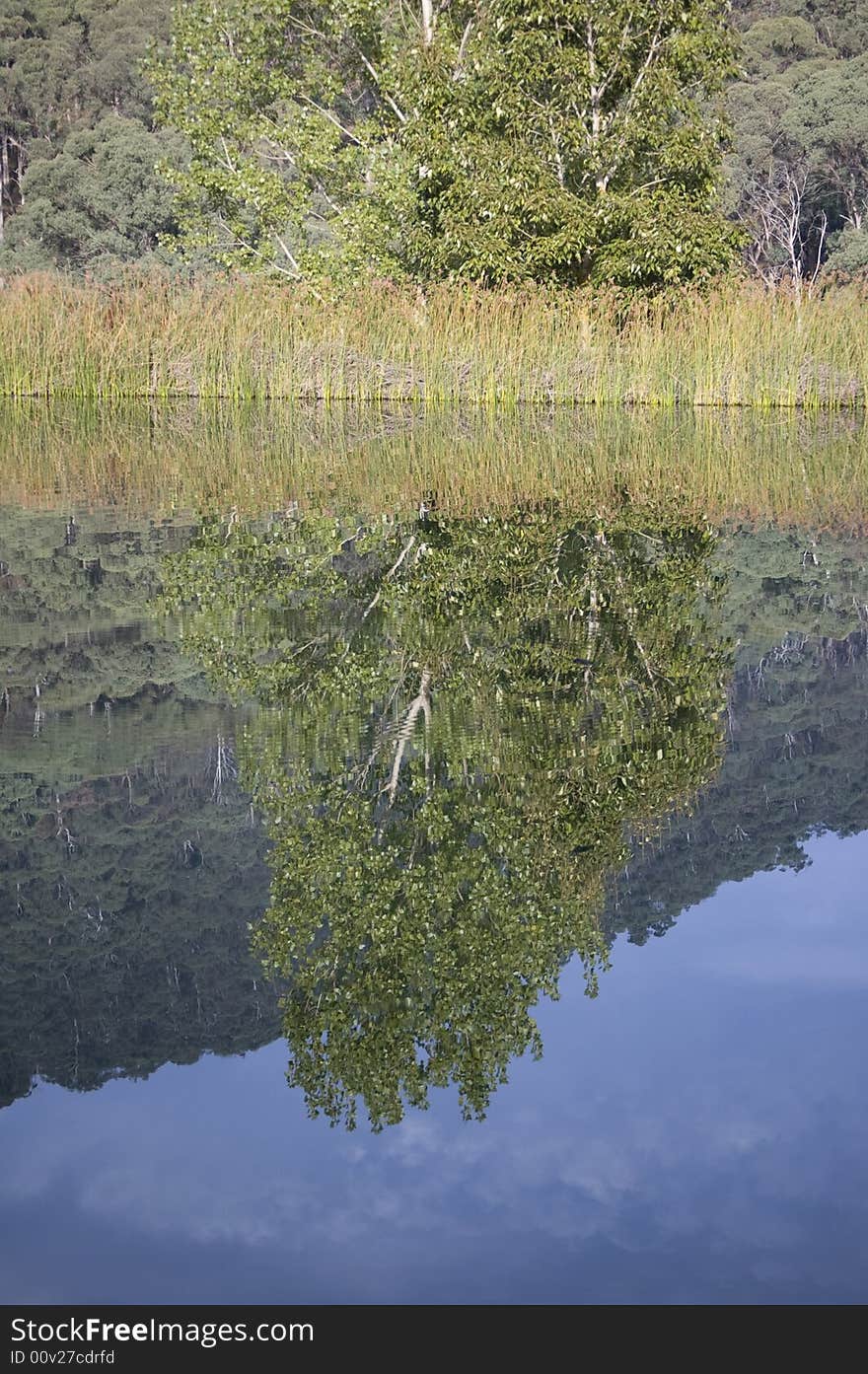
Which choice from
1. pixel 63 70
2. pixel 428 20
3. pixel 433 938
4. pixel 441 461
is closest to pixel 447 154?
pixel 428 20

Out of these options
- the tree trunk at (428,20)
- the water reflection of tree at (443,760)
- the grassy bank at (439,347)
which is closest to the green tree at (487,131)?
the tree trunk at (428,20)

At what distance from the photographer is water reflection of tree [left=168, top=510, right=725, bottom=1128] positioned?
1959mm

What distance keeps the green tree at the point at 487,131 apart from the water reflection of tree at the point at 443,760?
941 centimetres

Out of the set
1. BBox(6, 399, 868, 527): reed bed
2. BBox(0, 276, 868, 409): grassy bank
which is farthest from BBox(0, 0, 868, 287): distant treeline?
BBox(6, 399, 868, 527): reed bed

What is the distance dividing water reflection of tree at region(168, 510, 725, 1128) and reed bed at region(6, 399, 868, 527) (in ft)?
4.48

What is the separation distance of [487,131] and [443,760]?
1293 cm

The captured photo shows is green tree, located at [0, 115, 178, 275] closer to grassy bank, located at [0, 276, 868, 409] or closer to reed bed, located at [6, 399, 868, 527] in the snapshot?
grassy bank, located at [0, 276, 868, 409]

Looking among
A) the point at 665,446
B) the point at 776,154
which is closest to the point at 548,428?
the point at 665,446

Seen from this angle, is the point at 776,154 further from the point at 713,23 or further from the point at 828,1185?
the point at 828,1185

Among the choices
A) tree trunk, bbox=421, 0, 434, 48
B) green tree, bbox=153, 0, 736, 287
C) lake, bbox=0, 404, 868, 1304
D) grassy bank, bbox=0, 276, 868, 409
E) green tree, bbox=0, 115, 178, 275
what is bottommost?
lake, bbox=0, 404, 868, 1304

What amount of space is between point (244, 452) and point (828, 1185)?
7.58 meters

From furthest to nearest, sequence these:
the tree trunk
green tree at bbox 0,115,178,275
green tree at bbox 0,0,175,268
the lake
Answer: green tree at bbox 0,0,175,268 < green tree at bbox 0,115,178,275 < the tree trunk < the lake

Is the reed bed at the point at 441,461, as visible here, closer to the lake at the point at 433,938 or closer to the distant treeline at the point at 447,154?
the lake at the point at 433,938

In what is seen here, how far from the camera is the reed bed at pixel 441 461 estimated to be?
682 centimetres
